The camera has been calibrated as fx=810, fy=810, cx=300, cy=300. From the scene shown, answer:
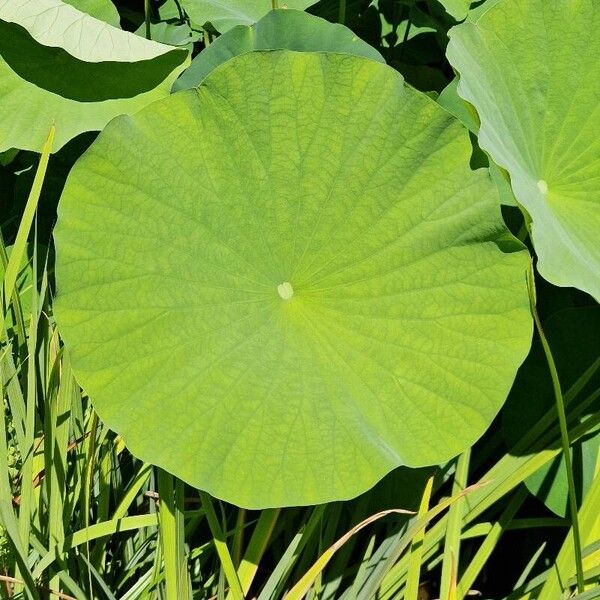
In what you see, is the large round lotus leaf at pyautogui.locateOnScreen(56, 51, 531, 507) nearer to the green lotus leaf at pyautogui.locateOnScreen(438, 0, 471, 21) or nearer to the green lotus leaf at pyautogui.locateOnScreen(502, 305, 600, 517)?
the green lotus leaf at pyautogui.locateOnScreen(502, 305, 600, 517)

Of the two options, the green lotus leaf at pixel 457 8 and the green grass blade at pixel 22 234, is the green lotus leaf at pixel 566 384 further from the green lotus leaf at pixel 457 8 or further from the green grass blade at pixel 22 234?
the green grass blade at pixel 22 234

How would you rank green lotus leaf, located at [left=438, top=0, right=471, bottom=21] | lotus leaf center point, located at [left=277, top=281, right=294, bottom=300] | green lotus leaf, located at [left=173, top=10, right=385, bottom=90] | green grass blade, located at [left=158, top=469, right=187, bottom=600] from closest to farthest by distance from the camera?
1. green grass blade, located at [left=158, top=469, right=187, bottom=600]
2. lotus leaf center point, located at [left=277, top=281, right=294, bottom=300]
3. green lotus leaf, located at [left=173, top=10, right=385, bottom=90]
4. green lotus leaf, located at [left=438, top=0, right=471, bottom=21]

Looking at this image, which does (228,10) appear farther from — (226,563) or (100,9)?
(226,563)

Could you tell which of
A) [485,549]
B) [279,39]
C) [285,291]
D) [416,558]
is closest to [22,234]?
[285,291]

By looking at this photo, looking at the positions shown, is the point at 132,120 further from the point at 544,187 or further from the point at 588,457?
the point at 588,457

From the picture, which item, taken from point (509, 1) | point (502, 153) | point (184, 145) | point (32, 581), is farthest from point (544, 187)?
point (32, 581)

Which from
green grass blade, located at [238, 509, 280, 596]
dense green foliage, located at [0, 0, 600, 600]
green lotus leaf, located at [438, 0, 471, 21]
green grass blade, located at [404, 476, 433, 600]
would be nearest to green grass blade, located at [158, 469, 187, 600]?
dense green foliage, located at [0, 0, 600, 600]
